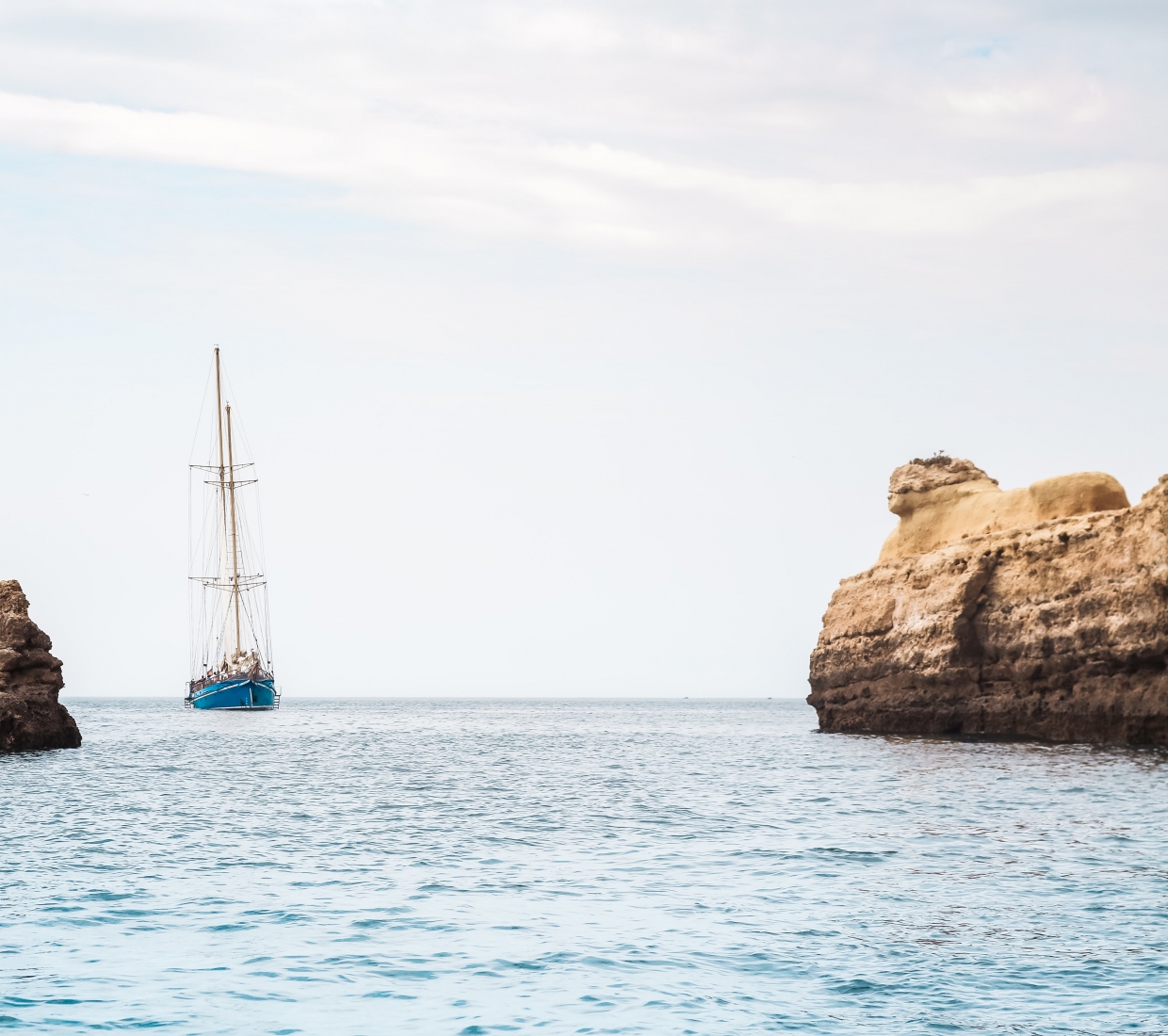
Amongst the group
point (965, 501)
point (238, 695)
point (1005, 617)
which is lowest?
point (238, 695)

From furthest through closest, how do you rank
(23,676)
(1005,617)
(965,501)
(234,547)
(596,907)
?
(234,547) < (965,501) < (1005,617) < (23,676) < (596,907)

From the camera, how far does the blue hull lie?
112688 mm

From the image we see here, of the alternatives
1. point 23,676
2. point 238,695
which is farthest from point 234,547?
point 23,676

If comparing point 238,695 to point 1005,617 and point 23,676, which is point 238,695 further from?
point 1005,617

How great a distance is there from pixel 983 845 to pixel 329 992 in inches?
507

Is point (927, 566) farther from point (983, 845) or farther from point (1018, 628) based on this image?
point (983, 845)

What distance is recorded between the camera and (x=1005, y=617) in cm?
5034

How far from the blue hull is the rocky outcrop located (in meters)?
64.7

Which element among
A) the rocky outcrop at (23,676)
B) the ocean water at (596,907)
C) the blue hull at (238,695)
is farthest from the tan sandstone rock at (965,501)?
the blue hull at (238,695)

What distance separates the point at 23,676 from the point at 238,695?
223 feet

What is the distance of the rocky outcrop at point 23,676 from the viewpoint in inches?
1821

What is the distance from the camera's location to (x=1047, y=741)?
4819cm

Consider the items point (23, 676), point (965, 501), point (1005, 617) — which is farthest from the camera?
point (965, 501)

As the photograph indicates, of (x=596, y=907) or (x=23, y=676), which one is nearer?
(x=596, y=907)
